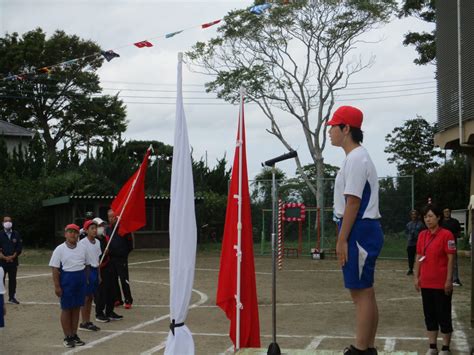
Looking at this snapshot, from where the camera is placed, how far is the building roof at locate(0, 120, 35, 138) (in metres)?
47.0

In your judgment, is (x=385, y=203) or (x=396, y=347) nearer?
(x=396, y=347)

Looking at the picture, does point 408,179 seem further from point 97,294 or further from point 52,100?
point 52,100

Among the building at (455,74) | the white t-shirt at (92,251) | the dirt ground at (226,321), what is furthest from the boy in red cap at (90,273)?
the building at (455,74)

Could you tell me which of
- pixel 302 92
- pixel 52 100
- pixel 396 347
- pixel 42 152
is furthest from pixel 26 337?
pixel 52 100

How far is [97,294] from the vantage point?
462 inches

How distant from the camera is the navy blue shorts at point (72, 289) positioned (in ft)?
30.4

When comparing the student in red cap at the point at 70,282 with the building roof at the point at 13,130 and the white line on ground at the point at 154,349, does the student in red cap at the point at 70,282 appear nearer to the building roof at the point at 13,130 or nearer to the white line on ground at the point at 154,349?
the white line on ground at the point at 154,349

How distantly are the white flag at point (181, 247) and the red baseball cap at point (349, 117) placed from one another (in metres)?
1.82

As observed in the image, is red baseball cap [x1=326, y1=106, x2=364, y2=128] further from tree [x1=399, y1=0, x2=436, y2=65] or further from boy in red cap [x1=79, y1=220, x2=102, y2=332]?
tree [x1=399, y1=0, x2=436, y2=65]

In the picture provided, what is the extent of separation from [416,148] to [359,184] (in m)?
41.2

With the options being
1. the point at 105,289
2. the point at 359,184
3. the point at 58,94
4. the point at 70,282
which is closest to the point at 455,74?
the point at 105,289

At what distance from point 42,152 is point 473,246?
34963 millimetres

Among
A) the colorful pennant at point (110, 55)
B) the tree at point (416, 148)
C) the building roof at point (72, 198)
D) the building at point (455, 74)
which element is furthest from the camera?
the tree at point (416, 148)

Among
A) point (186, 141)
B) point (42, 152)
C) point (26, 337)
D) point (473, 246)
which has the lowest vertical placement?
point (26, 337)
